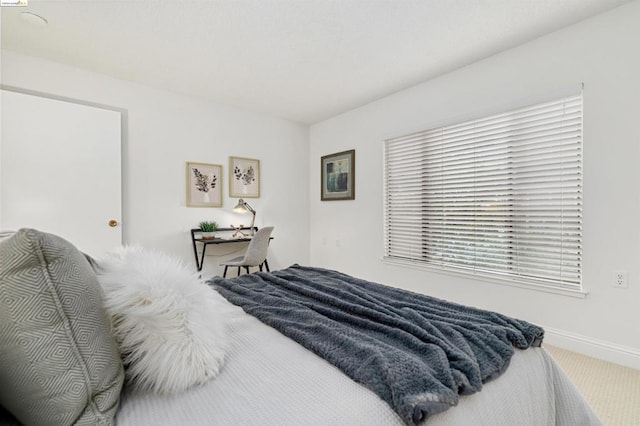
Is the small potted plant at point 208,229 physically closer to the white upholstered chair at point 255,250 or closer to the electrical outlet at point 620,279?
the white upholstered chair at point 255,250

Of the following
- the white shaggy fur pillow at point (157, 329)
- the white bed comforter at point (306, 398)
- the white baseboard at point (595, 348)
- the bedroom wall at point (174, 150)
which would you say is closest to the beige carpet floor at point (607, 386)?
the white baseboard at point (595, 348)

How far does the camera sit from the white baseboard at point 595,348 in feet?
6.71

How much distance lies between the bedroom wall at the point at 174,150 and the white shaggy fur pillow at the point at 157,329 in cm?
281

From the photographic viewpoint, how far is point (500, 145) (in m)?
2.68

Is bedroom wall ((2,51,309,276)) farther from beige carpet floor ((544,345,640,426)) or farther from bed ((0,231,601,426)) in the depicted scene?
beige carpet floor ((544,345,640,426))

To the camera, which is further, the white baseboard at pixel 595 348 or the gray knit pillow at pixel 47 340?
the white baseboard at pixel 595 348

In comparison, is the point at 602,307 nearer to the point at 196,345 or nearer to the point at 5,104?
the point at 196,345

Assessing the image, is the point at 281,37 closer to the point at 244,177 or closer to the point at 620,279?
the point at 244,177

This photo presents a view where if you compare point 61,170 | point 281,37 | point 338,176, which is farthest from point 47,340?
point 338,176

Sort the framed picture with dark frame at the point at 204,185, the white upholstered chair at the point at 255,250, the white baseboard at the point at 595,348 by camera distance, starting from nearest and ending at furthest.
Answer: the white baseboard at the point at 595,348
the white upholstered chair at the point at 255,250
the framed picture with dark frame at the point at 204,185

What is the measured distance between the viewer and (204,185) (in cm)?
372

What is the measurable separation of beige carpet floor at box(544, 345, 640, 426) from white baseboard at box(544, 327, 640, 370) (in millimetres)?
39

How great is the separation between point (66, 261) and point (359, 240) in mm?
3556

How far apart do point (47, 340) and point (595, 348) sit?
124 inches
